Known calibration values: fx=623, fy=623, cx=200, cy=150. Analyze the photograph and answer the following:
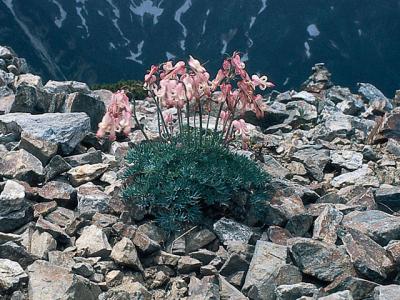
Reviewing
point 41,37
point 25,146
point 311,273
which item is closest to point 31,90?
point 25,146

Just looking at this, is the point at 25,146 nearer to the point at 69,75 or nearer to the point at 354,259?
the point at 354,259

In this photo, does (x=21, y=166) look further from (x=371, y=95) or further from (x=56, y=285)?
(x=371, y=95)

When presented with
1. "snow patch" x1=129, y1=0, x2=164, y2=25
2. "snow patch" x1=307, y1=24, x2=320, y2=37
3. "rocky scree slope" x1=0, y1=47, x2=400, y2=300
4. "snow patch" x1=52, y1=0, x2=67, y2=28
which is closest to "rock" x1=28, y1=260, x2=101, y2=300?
"rocky scree slope" x1=0, y1=47, x2=400, y2=300

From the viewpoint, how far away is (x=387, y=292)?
462 cm

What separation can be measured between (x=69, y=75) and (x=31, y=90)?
88.5 metres

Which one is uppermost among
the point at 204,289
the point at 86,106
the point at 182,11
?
the point at 182,11

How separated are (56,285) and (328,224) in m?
2.73

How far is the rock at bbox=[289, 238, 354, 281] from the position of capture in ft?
17.1

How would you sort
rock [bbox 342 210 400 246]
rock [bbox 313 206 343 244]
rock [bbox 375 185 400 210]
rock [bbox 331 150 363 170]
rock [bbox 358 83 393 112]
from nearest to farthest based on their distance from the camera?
rock [bbox 342 210 400 246]
rock [bbox 313 206 343 244]
rock [bbox 375 185 400 210]
rock [bbox 331 150 363 170]
rock [bbox 358 83 393 112]

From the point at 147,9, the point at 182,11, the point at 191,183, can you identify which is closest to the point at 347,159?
the point at 191,183

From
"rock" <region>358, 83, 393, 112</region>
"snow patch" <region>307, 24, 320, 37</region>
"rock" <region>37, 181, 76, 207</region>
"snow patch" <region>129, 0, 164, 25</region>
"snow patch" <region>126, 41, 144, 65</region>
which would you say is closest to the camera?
"rock" <region>37, 181, 76, 207</region>

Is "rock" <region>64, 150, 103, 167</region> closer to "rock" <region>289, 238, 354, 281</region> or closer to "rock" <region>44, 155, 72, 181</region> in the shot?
"rock" <region>44, 155, 72, 181</region>

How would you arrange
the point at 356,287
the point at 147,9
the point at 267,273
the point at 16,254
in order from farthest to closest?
the point at 147,9
the point at 267,273
the point at 16,254
the point at 356,287

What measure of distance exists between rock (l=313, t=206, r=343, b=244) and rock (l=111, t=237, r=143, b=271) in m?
1.76
